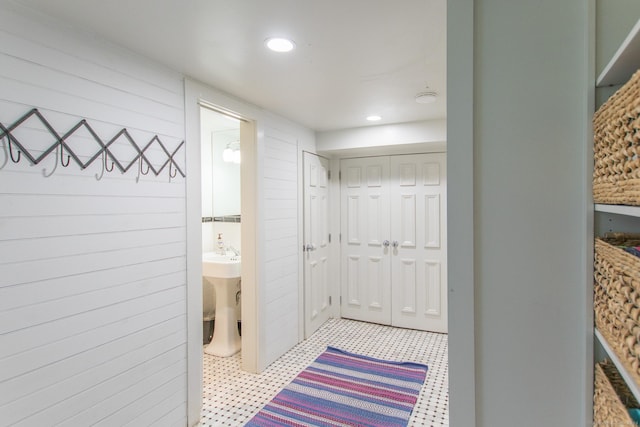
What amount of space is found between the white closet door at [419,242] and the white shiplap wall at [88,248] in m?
2.47

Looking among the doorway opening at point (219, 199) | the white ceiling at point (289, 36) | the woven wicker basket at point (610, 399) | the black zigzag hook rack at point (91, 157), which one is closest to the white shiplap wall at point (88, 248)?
the black zigzag hook rack at point (91, 157)

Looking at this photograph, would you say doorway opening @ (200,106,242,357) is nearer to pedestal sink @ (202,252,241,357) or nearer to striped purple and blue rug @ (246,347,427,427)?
pedestal sink @ (202,252,241,357)

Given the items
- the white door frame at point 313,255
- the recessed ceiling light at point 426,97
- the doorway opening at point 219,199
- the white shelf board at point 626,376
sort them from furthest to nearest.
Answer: the doorway opening at point 219,199 < the white door frame at point 313,255 < the recessed ceiling light at point 426,97 < the white shelf board at point 626,376

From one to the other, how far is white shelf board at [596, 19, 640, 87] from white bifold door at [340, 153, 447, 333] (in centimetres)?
268

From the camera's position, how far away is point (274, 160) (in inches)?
117

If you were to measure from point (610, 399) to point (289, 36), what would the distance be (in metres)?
1.75

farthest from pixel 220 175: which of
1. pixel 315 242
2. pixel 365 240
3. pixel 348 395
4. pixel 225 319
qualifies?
pixel 348 395

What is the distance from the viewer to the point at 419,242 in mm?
3703

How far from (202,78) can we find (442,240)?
2.79 m

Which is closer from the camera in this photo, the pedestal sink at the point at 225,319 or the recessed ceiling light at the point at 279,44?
the recessed ceiling light at the point at 279,44

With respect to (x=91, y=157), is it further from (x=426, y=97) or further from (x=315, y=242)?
(x=315, y=242)

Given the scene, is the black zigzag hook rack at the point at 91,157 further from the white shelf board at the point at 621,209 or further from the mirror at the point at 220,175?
the white shelf board at the point at 621,209

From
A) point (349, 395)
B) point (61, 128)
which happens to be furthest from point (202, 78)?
point (349, 395)

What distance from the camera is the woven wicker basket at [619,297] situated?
70cm
